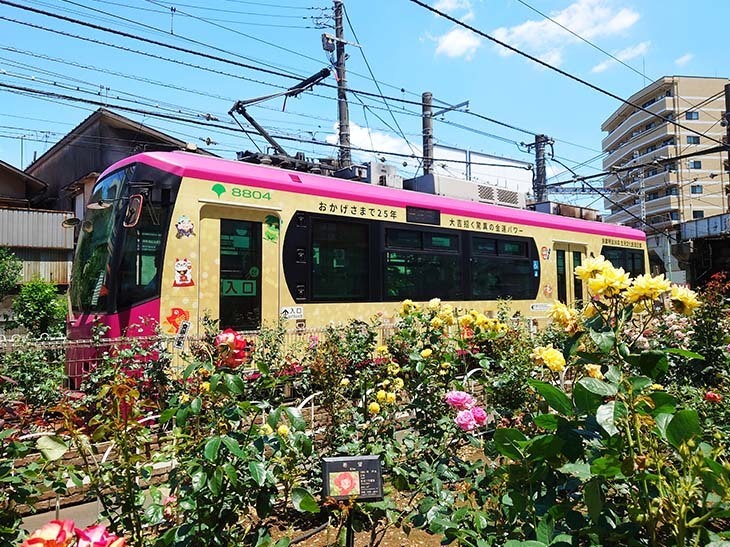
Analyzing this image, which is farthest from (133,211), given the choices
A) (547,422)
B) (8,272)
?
(8,272)

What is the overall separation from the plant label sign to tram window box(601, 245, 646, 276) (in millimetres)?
11234

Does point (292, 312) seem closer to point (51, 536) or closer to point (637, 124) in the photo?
point (51, 536)

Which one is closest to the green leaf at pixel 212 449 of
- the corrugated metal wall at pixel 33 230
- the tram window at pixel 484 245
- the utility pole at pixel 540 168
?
the tram window at pixel 484 245

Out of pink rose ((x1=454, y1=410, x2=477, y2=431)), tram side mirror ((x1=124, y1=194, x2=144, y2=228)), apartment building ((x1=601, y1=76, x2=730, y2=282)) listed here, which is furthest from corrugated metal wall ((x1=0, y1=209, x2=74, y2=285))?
apartment building ((x1=601, y1=76, x2=730, y2=282))

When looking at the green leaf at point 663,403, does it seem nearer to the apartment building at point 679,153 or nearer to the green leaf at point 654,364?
the green leaf at point 654,364

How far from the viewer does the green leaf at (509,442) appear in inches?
65.6

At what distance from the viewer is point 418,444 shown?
297cm

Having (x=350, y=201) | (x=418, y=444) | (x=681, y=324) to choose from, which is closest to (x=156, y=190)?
(x=350, y=201)

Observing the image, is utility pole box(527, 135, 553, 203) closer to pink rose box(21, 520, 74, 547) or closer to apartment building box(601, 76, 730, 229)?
pink rose box(21, 520, 74, 547)

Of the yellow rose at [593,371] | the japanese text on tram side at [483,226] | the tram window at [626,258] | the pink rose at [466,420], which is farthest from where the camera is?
the tram window at [626,258]

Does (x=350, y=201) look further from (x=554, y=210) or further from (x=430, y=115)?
(x=430, y=115)

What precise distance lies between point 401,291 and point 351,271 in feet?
3.27

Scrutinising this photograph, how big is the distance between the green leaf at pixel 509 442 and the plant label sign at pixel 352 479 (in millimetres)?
711

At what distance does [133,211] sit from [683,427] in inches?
225
